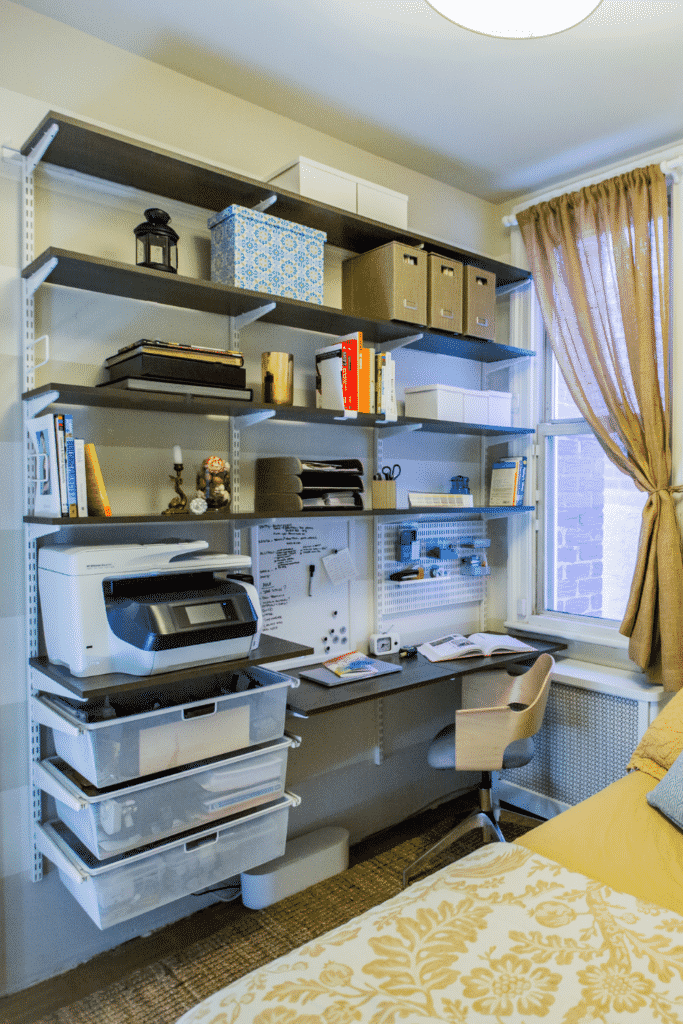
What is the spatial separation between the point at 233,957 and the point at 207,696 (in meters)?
0.83

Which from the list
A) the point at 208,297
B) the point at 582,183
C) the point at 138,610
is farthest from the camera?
the point at 582,183

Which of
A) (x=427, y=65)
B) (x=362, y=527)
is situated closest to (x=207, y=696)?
(x=362, y=527)

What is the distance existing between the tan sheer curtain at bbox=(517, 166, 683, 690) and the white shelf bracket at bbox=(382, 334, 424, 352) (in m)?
0.70

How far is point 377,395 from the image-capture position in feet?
8.44

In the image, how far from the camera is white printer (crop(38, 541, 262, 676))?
176cm

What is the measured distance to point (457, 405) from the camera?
2893 mm

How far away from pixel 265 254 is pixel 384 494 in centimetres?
101

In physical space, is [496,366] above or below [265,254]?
below

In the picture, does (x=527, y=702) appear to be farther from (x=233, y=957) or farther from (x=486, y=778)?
(x=233, y=957)

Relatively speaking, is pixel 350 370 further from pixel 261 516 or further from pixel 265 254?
pixel 261 516

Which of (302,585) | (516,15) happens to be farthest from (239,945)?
(516,15)

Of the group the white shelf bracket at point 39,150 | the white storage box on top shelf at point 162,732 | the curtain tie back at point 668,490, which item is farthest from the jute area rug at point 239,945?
the white shelf bracket at point 39,150

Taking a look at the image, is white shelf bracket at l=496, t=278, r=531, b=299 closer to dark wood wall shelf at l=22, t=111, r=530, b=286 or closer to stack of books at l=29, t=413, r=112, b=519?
dark wood wall shelf at l=22, t=111, r=530, b=286

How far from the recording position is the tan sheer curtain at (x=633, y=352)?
2.73 meters
